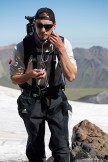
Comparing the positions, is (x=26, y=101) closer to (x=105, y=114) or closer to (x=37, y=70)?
(x=37, y=70)

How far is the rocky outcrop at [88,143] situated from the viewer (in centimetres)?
838

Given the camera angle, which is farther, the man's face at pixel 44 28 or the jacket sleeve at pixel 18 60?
the jacket sleeve at pixel 18 60

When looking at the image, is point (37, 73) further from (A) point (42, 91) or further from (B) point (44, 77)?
(A) point (42, 91)

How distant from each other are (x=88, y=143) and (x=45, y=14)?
386 cm

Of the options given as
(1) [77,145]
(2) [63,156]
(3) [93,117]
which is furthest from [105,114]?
(2) [63,156]

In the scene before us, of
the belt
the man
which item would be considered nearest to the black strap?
the man

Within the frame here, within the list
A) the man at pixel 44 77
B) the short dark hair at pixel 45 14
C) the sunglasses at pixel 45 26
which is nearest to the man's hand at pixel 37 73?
the man at pixel 44 77

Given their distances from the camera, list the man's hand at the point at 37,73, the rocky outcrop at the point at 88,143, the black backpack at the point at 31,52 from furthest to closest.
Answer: the rocky outcrop at the point at 88,143 < the black backpack at the point at 31,52 < the man's hand at the point at 37,73

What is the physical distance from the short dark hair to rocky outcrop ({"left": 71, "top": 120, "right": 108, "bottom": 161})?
359 cm

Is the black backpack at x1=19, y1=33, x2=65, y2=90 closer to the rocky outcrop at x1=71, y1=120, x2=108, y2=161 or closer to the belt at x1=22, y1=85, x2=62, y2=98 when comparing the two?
the belt at x1=22, y1=85, x2=62, y2=98

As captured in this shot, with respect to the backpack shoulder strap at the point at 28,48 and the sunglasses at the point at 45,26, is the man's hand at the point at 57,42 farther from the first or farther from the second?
the backpack shoulder strap at the point at 28,48

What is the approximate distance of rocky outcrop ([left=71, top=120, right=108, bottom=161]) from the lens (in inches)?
330

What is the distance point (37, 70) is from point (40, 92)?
0.62 meters

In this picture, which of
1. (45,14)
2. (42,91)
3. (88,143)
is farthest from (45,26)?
(88,143)
